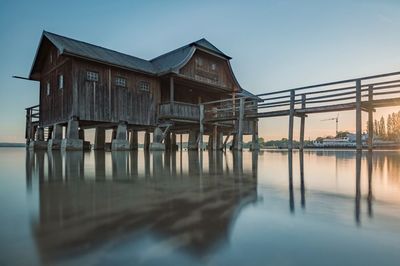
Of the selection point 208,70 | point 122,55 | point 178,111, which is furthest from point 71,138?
point 208,70

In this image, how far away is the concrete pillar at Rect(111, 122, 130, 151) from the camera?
1445 centimetres

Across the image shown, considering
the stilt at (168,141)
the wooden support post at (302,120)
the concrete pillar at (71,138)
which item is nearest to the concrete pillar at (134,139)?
the stilt at (168,141)

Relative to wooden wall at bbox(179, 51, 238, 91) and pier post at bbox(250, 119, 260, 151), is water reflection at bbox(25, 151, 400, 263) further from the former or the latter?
pier post at bbox(250, 119, 260, 151)

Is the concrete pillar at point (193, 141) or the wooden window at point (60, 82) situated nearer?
the wooden window at point (60, 82)

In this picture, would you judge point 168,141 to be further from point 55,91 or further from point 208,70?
point 55,91

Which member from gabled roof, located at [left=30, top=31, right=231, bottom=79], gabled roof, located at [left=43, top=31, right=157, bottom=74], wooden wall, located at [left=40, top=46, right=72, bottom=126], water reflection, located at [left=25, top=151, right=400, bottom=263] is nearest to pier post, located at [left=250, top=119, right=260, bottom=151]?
gabled roof, located at [left=30, top=31, right=231, bottom=79]

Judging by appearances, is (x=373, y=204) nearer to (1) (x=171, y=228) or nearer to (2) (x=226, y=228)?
(2) (x=226, y=228)

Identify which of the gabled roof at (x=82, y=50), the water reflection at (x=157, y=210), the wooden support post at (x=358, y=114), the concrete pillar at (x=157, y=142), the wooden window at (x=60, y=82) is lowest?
the water reflection at (x=157, y=210)

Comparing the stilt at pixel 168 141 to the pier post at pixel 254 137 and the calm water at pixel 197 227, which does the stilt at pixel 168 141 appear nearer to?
the pier post at pixel 254 137

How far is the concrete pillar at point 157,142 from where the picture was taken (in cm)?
1572

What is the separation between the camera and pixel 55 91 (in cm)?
1560

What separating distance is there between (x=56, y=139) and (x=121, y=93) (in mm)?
4879

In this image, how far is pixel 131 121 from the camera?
15547 mm

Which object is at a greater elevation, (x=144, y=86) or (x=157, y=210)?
(x=144, y=86)
